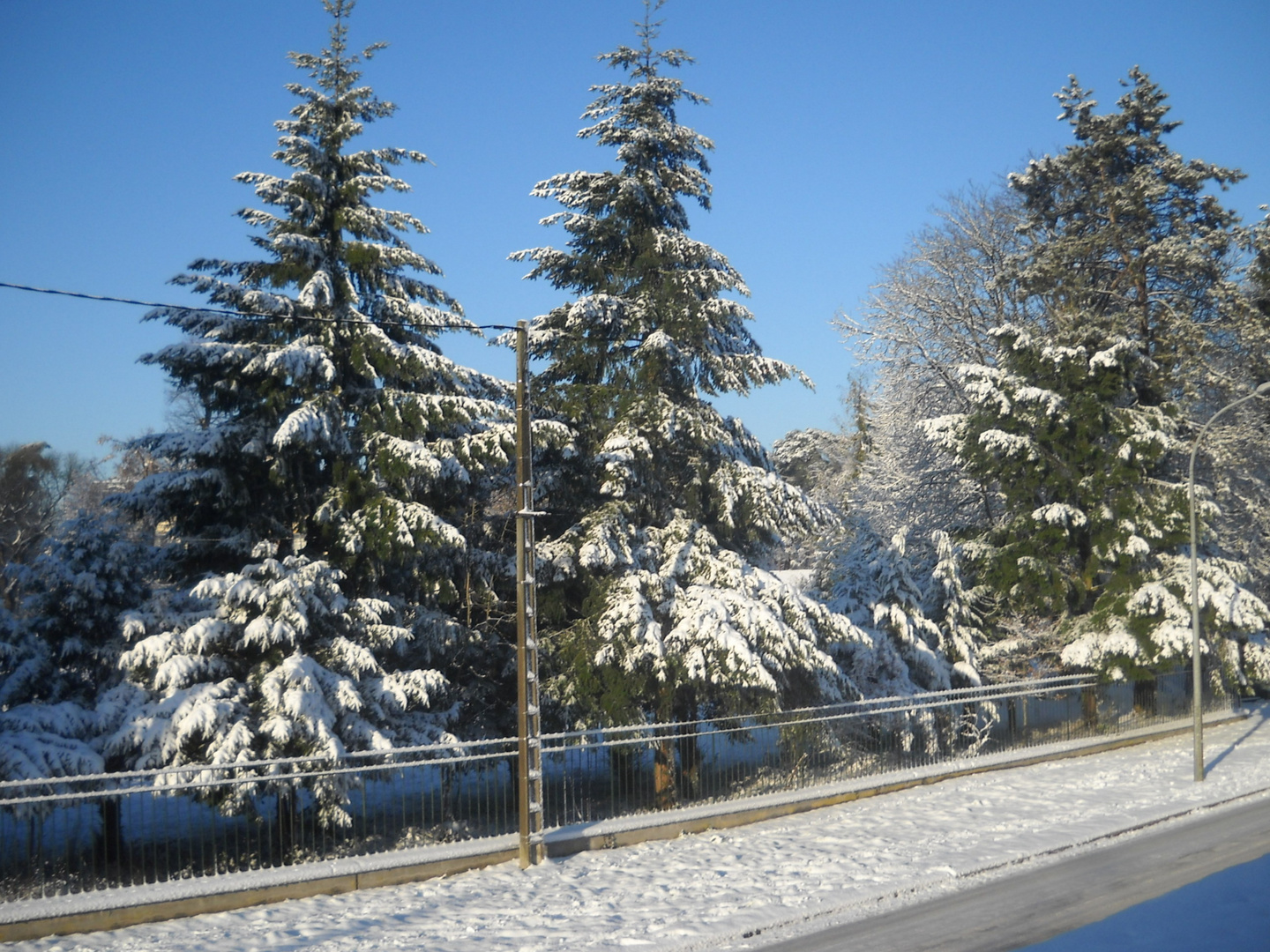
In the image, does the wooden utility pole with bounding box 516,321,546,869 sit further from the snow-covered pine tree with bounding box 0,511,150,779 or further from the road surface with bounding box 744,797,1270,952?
the snow-covered pine tree with bounding box 0,511,150,779

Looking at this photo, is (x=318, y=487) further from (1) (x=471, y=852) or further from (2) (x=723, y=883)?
(2) (x=723, y=883)

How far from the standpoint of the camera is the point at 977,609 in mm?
24391

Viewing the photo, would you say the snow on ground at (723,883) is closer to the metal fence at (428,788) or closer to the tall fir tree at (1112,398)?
the metal fence at (428,788)

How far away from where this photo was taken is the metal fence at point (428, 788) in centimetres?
1142

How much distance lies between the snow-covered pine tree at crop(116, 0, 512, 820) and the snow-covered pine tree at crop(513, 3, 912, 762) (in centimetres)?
175

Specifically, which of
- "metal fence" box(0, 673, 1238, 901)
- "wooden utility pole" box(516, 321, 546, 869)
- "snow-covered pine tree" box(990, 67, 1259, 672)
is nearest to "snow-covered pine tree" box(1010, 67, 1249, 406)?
"snow-covered pine tree" box(990, 67, 1259, 672)

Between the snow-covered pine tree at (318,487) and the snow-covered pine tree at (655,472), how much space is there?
1753 millimetres

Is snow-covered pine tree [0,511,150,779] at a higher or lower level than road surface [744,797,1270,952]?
higher

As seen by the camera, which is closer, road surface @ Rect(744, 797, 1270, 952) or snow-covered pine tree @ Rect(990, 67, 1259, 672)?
road surface @ Rect(744, 797, 1270, 952)

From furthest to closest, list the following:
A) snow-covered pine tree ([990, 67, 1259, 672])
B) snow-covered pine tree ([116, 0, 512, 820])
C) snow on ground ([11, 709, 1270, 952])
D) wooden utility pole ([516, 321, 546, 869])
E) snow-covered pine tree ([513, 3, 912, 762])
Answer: snow-covered pine tree ([990, 67, 1259, 672])
snow-covered pine tree ([513, 3, 912, 762])
snow-covered pine tree ([116, 0, 512, 820])
wooden utility pole ([516, 321, 546, 869])
snow on ground ([11, 709, 1270, 952])

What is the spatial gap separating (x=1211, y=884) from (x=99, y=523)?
14803mm

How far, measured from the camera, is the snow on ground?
31.0 ft

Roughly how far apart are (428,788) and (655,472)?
6.67 metres

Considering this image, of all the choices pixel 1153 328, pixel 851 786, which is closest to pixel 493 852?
pixel 851 786
